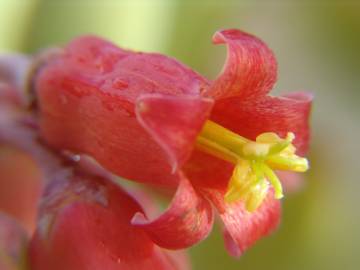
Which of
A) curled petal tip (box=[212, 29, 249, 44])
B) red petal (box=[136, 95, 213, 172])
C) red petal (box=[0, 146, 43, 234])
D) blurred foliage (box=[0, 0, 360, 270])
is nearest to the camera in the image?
red petal (box=[136, 95, 213, 172])

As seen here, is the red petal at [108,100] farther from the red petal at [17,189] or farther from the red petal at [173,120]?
the red petal at [17,189]

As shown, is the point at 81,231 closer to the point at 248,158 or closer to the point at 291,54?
the point at 248,158

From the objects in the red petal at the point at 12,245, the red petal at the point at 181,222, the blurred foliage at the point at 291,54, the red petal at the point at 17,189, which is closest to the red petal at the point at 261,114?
the red petal at the point at 181,222

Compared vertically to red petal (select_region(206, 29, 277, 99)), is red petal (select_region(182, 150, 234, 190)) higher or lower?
lower

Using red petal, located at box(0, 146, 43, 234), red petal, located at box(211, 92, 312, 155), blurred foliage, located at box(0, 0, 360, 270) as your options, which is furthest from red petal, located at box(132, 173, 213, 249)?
blurred foliage, located at box(0, 0, 360, 270)

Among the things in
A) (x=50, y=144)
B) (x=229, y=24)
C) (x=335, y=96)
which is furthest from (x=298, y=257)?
(x=50, y=144)

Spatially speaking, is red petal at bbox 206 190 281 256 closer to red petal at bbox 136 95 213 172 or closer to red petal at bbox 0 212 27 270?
red petal at bbox 136 95 213 172
